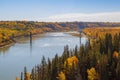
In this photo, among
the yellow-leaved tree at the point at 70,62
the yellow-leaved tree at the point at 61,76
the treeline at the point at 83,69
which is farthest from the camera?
the yellow-leaved tree at the point at 70,62

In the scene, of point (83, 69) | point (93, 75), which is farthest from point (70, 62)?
point (93, 75)

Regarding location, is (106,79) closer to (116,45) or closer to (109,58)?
(109,58)

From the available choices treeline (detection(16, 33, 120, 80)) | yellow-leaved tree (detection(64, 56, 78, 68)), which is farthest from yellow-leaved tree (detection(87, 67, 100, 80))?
yellow-leaved tree (detection(64, 56, 78, 68))

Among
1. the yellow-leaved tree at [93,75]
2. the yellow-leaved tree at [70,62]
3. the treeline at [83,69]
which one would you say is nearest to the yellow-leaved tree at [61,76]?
the treeline at [83,69]

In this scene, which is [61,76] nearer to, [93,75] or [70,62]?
[93,75]

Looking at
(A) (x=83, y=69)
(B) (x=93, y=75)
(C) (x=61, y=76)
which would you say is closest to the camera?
(B) (x=93, y=75)

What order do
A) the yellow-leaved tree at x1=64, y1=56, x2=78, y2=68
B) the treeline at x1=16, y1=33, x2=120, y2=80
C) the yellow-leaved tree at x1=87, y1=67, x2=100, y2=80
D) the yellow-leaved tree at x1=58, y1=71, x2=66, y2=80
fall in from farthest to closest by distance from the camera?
the yellow-leaved tree at x1=64, y1=56, x2=78, y2=68 < the yellow-leaved tree at x1=58, y1=71, x2=66, y2=80 < the treeline at x1=16, y1=33, x2=120, y2=80 < the yellow-leaved tree at x1=87, y1=67, x2=100, y2=80

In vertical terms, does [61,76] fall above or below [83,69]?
below

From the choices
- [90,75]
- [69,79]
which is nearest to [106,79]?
[90,75]

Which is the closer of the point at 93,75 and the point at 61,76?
the point at 93,75

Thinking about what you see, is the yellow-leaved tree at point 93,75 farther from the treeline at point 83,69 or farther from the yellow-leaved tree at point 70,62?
the yellow-leaved tree at point 70,62

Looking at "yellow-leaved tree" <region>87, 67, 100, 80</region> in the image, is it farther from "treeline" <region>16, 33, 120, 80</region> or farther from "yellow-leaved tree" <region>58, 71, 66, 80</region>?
"yellow-leaved tree" <region>58, 71, 66, 80</region>

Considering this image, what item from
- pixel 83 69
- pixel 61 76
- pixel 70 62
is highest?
pixel 70 62
